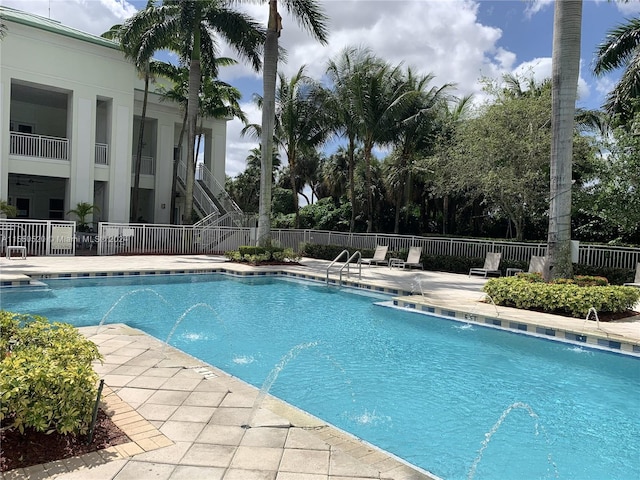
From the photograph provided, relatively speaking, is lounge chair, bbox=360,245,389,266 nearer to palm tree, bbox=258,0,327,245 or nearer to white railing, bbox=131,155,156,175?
palm tree, bbox=258,0,327,245

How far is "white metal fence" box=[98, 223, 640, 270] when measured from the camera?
14.2 meters

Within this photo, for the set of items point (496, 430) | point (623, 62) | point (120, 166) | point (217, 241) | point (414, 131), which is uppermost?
point (623, 62)

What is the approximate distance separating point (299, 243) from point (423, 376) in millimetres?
16303

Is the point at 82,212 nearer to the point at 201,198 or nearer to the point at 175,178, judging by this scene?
the point at 175,178

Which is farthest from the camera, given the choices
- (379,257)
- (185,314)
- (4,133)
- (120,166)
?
(120,166)


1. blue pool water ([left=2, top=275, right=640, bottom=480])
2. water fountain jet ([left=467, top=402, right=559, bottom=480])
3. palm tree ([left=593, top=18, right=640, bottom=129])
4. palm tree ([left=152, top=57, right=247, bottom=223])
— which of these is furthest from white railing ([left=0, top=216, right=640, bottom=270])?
water fountain jet ([left=467, top=402, right=559, bottom=480])

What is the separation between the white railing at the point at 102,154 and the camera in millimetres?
21203

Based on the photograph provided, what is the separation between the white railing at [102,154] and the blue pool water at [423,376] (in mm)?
11569

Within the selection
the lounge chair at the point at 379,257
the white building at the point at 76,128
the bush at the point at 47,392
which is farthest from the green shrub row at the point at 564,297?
the white building at the point at 76,128

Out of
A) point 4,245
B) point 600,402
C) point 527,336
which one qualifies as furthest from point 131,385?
point 4,245

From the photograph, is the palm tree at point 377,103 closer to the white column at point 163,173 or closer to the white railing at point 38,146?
the white column at point 163,173

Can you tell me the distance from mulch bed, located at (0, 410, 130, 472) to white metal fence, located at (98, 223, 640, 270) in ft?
47.5

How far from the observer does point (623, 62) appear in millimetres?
15734

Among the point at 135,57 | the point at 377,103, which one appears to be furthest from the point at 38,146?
the point at 377,103
